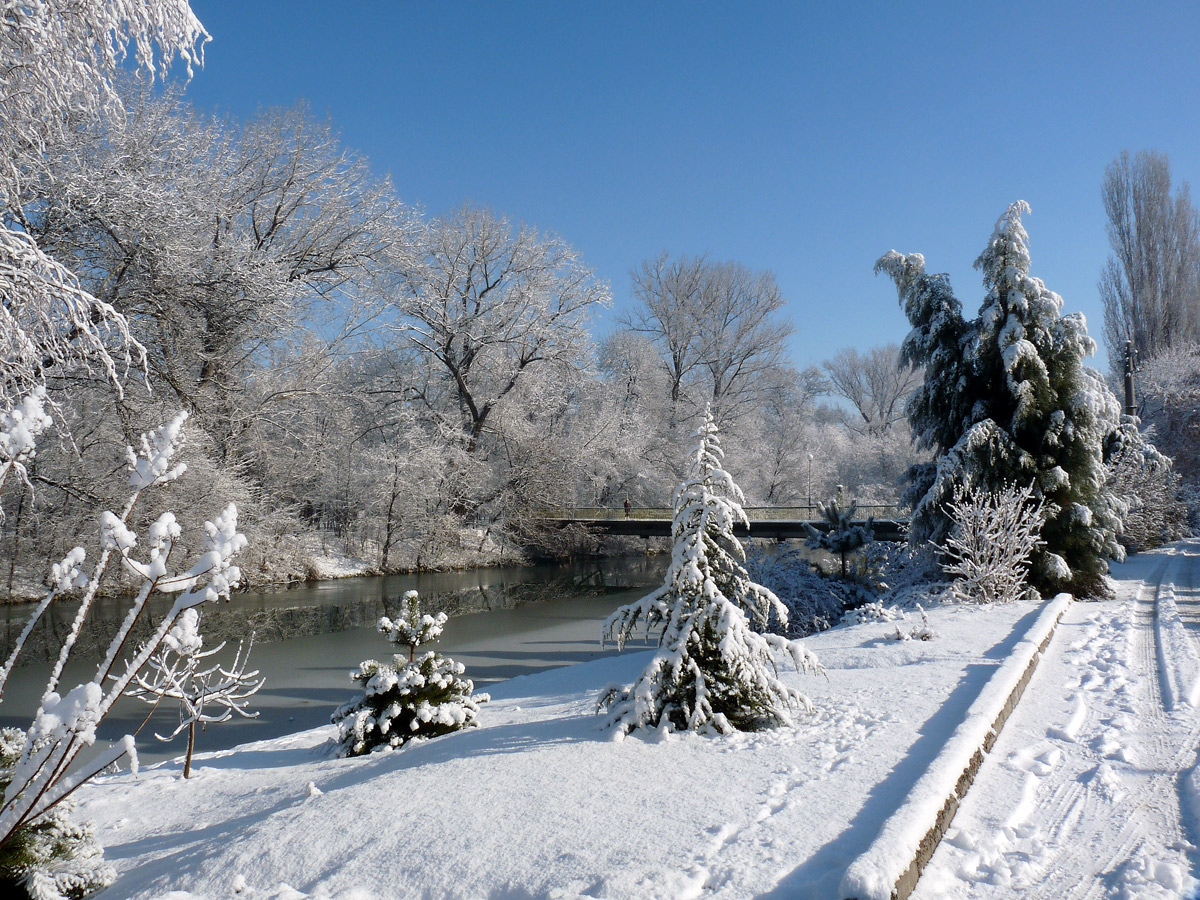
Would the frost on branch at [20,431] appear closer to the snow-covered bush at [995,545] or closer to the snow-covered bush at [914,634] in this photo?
the snow-covered bush at [914,634]

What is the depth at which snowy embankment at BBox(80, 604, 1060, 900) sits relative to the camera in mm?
2939

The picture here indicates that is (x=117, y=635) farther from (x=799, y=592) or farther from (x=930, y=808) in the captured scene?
(x=799, y=592)

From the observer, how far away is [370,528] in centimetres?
2388

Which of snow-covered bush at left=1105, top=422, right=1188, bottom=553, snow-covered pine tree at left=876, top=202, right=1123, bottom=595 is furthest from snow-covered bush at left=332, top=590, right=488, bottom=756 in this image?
snow-covered bush at left=1105, top=422, right=1188, bottom=553

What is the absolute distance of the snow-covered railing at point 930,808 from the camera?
2621mm

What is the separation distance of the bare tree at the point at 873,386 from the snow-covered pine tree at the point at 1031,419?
109 ft

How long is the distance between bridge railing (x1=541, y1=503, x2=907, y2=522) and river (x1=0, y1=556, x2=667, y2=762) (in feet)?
14.8

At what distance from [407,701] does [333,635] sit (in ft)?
26.6

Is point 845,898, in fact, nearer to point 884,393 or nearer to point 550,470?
point 550,470

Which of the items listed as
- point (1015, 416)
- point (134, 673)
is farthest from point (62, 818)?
point (1015, 416)

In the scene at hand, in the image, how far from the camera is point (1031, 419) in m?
10.9

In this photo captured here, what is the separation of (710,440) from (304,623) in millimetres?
12103

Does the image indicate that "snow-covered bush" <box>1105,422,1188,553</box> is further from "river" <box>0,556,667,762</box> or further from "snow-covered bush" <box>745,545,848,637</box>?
"river" <box>0,556,667,762</box>

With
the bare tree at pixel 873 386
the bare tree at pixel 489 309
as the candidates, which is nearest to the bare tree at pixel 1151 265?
the bare tree at pixel 873 386
